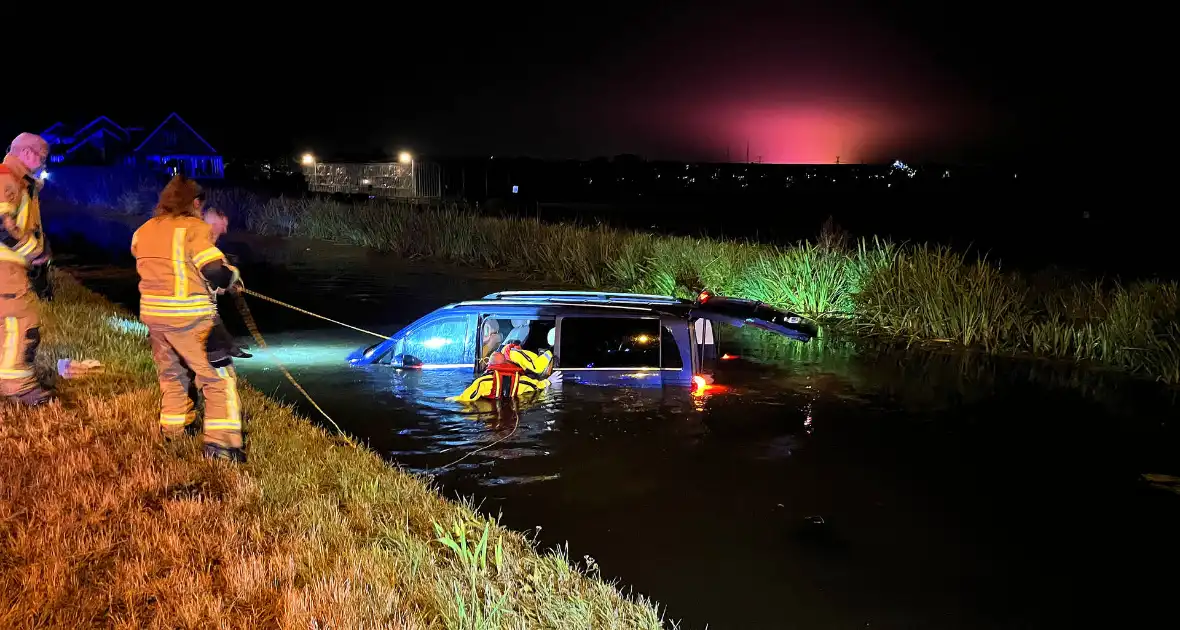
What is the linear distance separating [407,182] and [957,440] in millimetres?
42512

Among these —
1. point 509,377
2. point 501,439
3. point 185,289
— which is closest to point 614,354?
point 509,377

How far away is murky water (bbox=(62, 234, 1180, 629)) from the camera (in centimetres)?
544

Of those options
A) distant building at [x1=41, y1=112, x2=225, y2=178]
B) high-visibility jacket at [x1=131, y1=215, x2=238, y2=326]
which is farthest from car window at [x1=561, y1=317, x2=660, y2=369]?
distant building at [x1=41, y1=112, x2=225, y2=178]

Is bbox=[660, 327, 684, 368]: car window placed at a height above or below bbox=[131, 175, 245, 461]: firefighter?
below

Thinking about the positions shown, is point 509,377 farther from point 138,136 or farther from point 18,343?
point 138,136

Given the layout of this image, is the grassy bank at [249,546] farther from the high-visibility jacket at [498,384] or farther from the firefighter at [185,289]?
the high-visibility jacket at [498,384]

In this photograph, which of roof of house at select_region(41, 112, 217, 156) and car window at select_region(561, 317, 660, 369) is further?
roof of house at select_region(41, 112, 217, 156)

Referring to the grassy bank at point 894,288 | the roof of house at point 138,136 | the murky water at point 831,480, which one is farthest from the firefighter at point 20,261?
the roof of house at point 138,136

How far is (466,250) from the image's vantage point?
73.6 feet

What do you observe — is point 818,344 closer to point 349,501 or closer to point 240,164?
point 349,501

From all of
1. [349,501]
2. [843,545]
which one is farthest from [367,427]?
[843,545]

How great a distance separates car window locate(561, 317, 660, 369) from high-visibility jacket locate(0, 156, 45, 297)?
15.9ft

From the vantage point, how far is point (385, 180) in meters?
49.4

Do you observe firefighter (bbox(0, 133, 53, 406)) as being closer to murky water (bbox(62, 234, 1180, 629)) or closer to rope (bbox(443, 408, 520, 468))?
murky water (bbox(62, 234, 1180, 629))
